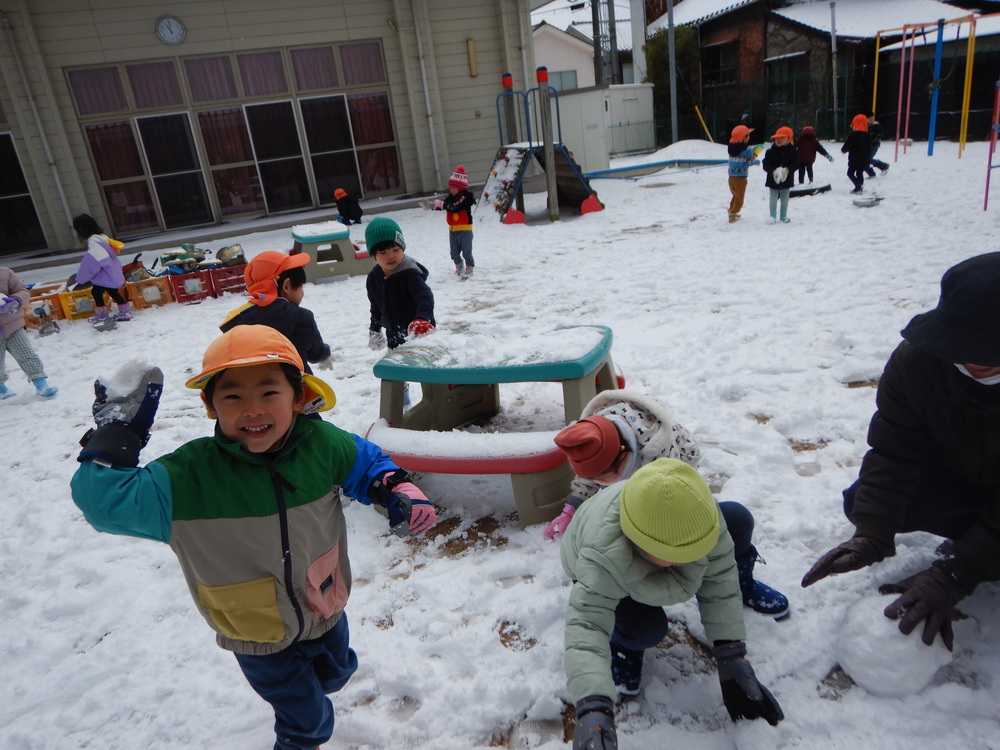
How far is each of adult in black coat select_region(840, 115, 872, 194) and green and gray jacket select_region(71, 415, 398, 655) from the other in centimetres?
1095

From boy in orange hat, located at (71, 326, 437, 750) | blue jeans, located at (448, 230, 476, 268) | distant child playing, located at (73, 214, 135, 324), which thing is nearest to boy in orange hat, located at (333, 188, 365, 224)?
blue jeans, located at (448, 230, 476, 268)

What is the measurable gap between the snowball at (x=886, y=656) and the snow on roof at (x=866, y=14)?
73.8 feet

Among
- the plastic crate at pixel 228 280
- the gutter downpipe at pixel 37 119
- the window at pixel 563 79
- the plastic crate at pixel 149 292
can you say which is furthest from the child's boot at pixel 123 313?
the window at pixel 563 79

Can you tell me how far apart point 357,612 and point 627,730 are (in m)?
1.13

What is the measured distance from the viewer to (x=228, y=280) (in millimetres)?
8836

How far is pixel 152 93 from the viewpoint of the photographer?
13258mm

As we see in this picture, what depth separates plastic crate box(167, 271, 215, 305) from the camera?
27.9ft

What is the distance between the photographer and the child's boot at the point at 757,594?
221 centimetres

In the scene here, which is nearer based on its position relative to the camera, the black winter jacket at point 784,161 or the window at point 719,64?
the black winter jacket at point 784,161

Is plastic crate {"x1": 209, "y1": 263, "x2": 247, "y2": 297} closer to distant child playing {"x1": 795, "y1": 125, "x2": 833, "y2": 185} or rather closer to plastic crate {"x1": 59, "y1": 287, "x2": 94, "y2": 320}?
plastic crate {"x1": 59, "y1": 287, "x2": 94, "y2": 320}

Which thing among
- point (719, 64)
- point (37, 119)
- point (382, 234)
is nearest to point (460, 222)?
point (382, 234)

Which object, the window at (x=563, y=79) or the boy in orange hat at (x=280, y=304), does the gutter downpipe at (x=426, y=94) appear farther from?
the window at (x=563, y=79)

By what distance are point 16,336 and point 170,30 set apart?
33.4 feet

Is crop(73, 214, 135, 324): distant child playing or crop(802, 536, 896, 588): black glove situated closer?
crop(802, 536, 896, 588): black glove
